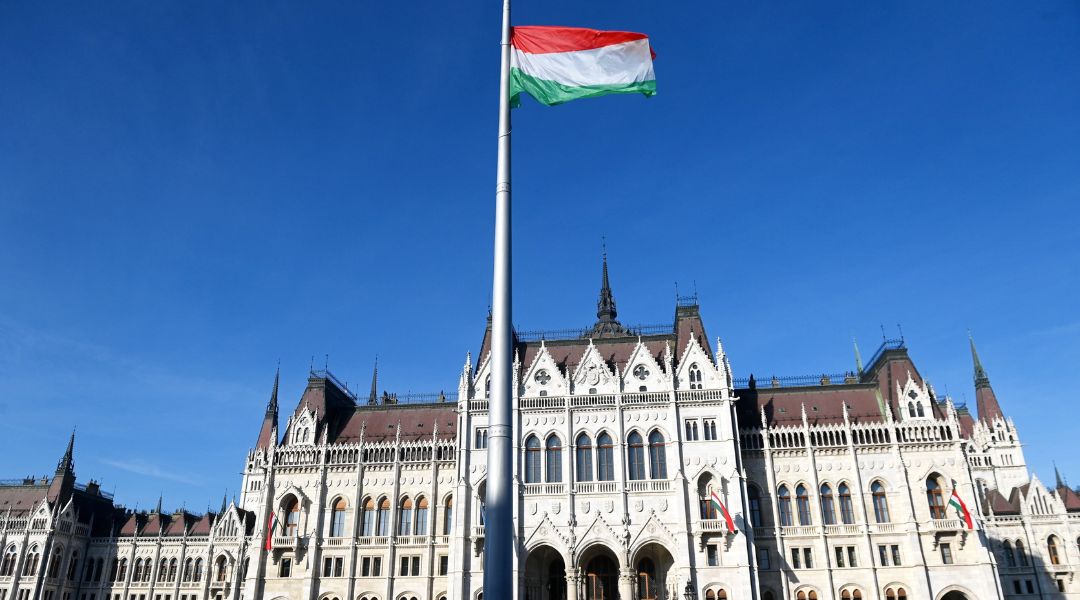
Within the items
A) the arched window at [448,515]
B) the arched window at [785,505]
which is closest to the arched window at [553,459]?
the arched window at [448,515]

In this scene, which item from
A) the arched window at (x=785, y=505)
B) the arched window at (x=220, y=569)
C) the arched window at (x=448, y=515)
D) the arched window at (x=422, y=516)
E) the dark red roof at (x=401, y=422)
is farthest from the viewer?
the arched window at (x=220, y=569)

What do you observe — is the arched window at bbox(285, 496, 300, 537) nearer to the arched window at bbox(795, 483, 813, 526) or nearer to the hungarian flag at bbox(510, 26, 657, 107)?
the arched window at bbox(795, 483, 813, 526)

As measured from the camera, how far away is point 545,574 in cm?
5259

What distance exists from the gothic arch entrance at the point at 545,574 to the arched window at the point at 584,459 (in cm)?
541

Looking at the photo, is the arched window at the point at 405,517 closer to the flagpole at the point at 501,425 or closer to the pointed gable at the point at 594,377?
the pointed gable at the point at 594,377

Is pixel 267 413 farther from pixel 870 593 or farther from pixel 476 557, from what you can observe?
pixel 870 593

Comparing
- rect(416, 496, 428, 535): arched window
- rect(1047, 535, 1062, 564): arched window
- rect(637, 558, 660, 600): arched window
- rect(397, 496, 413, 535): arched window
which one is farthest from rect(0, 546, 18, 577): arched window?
rect(1047, 535, 1062, 564): arched window

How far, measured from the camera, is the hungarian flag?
17.9 metres

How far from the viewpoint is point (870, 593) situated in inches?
2003

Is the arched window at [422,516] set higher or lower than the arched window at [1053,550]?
higher

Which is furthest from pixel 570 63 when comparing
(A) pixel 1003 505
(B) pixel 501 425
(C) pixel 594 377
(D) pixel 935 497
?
(A) pixel 1003 505

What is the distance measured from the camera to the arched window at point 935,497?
52719 millimetres

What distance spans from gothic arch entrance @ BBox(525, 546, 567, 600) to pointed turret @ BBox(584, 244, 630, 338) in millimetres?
21963

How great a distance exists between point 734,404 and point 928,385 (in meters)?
15.7
